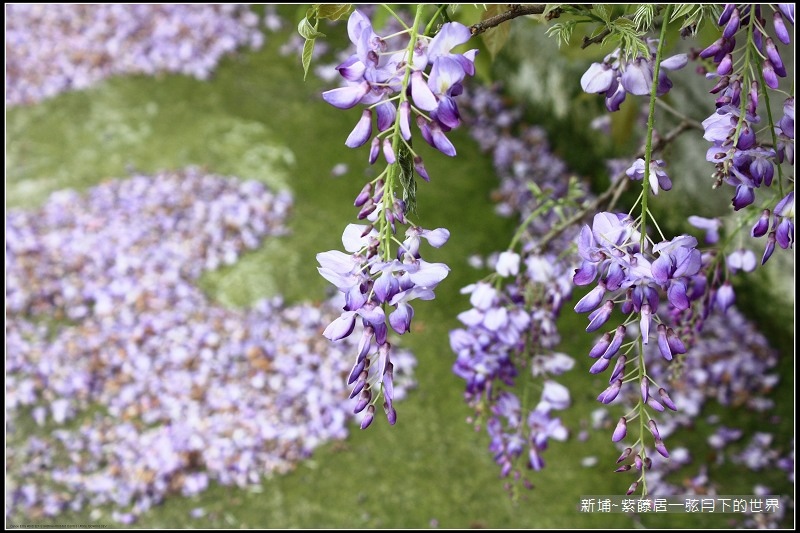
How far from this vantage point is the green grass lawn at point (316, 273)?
2.21 m

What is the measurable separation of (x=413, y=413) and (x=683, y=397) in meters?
0.83

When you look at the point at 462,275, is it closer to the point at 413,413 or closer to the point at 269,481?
the point at 413,413

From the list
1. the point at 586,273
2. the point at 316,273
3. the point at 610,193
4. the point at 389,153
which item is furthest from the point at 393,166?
the point at 316,273

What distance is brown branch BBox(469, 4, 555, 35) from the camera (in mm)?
996

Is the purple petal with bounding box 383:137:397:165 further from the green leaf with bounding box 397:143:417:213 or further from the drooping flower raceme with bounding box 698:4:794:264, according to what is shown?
the drooping flower raceme with bounding box 698:4:794:264

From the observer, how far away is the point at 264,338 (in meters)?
2.75

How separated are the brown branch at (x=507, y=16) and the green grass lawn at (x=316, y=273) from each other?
1.46 meters

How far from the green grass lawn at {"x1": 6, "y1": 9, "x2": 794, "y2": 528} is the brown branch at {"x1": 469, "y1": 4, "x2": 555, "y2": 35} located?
4.80ft

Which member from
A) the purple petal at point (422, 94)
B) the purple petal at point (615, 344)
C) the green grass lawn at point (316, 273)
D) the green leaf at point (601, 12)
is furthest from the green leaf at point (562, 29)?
the green grass lawn at point (316, 273)

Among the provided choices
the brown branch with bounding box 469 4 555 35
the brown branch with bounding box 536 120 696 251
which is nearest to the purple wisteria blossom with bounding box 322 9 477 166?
the brown branch with bounding box 469 4 555 35

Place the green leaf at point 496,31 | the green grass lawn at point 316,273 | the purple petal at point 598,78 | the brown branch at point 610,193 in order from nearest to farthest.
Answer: the purple petal at point 598,78
the green leaf at point 496,31
the brown branch at point 610,193
the green grass lawn at point 316,273

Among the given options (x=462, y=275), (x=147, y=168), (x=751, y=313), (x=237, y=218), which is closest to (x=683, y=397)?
(x=751, y=313)

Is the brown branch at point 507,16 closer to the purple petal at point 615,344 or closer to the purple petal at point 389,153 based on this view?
the purple petal at point 389,153

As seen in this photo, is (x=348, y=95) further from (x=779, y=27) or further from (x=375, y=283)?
(x=779, y=27)
